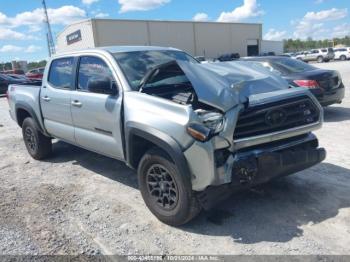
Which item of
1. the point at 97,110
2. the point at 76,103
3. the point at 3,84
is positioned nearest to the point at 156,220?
the point at 97,110

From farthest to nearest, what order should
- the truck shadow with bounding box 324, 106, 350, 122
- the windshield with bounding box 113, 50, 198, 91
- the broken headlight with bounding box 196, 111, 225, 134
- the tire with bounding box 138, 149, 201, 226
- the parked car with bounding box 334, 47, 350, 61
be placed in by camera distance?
the parked car with bounding box 334, 47, 350, 61 → the truck shadow with bounding box 324, 106, 350, 122 → the windshield with bounding box 113, 50, 198, 91 → the tire with bounding box 138, 149, 201, 226 → the broken headlight with bounding box 196, 111, 225, 134

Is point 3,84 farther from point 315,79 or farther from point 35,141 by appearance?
point 315,79

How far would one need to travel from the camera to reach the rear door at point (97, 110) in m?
4.30

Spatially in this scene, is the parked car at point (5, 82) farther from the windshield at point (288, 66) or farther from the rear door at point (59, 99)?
the rear door at point (59, 99)

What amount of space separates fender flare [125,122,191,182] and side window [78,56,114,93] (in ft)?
2.75

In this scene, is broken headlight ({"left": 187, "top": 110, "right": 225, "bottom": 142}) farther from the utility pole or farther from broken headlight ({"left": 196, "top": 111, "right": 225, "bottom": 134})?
the utility pole

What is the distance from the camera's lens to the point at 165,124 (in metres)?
3.55

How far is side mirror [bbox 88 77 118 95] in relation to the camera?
13.9 ft

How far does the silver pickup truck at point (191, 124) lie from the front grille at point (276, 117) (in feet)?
0.03

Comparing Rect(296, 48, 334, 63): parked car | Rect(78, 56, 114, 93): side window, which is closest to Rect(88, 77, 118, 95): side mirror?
Rect(78, 56, 114, 93): side window

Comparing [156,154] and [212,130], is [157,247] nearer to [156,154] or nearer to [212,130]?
[156,154]

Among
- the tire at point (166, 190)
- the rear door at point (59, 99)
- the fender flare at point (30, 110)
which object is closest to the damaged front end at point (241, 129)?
the tire at point (166, 190)

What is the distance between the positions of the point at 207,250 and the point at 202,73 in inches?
69.0

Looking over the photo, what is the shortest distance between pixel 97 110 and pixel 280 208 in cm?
247
